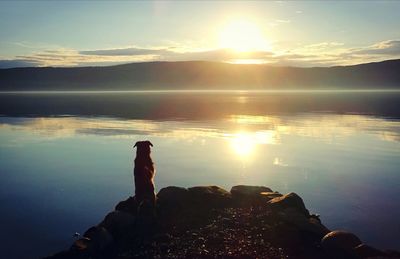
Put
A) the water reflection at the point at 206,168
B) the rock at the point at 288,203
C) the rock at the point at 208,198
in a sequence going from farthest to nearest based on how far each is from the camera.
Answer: the water reflection at the point at 206,168 → the rock at the point at 208,198 → the rock at the point at 288,203

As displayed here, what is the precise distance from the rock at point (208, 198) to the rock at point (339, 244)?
200 inches

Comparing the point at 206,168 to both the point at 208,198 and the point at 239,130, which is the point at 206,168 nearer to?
the point at 208,198

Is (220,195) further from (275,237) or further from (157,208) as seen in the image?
(275,237)

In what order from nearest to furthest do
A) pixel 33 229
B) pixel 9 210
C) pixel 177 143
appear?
pixel 33 229, pixel 9 210, pixel 177 143

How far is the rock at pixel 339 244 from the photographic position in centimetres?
1358

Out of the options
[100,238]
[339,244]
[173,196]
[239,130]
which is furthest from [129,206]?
[239,130]

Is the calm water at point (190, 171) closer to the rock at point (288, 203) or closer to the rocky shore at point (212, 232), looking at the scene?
the rock at point (288, 203)

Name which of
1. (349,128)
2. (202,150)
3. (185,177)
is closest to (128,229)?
(185,177)

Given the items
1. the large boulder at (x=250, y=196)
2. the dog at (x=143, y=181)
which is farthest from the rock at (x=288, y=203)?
the dog at (x=143, y=181)

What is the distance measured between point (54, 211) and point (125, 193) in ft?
13.8

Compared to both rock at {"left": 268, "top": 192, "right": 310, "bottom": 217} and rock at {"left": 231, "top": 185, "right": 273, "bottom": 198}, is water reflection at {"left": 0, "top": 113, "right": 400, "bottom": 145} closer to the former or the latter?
rock at {"left": 231, "top": 185, "right": 273, "bottom": 198}

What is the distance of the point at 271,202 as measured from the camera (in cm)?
1767

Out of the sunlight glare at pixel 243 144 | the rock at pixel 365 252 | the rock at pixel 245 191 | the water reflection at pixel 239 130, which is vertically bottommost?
the rock at pixel 365 252

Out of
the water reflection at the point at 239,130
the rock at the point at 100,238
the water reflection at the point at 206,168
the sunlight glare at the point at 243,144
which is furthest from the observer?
the water reflection at the point at 239,130
